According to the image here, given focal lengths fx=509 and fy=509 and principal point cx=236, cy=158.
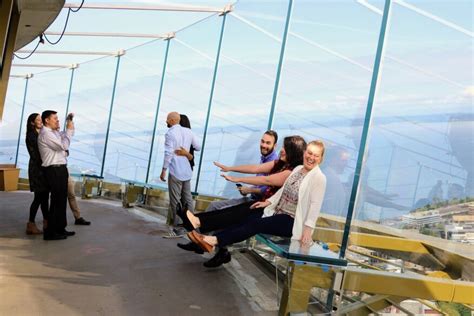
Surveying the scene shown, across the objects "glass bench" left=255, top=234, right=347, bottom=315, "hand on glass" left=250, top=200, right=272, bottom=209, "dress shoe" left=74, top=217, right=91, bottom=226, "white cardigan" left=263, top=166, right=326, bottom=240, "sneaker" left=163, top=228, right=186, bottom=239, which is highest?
"white cardigan" left=263, top=166, right=326, bottom=240

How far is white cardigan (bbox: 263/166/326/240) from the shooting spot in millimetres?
3564

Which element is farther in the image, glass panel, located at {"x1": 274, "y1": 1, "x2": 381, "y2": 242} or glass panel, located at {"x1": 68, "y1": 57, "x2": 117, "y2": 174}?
glass panel, located at {"x1": 68, "y1": 57, "x2": 117, "y2": 174}

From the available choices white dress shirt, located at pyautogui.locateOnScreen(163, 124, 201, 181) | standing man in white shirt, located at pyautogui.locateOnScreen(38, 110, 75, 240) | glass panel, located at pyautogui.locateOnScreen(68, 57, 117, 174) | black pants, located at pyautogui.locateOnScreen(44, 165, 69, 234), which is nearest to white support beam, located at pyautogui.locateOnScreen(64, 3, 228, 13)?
white dress shirt, located at pyautogui.locateOnScreen(163, 124, 201, 181)

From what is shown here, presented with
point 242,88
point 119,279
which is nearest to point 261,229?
point 119,279

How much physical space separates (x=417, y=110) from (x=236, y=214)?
1.89 m

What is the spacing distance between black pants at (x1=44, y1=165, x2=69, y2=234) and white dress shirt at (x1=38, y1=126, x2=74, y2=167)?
0.08 meters

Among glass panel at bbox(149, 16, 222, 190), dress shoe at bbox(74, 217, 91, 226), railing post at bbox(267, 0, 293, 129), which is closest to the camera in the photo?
railing post at bbox(267, 0, 293, 129)

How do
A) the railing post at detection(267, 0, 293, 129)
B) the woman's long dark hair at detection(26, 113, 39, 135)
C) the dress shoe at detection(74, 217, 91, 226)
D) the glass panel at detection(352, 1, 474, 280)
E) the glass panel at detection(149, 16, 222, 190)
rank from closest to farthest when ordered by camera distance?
the glass panel at detection(352, 1, 474, 280)
the railing post at detection(267, 0, 293, 129)
the woman's long dark hair at detection(26, 113, 39, 135)
the dress shoe at detection(74, 217, 91, 226)
the glass panel at detection(149, 16, 222, 190)

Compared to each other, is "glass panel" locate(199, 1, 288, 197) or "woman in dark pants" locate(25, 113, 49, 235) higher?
"glass panel" locate(199, 1, 288, 197)

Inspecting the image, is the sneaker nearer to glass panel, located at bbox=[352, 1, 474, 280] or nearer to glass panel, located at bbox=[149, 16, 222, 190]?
glass panel, located at bbox=[149, 16, 222, 190]

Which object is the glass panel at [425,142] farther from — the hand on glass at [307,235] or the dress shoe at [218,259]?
the dress shoe at [218,259]

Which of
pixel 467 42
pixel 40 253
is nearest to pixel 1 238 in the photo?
pixel 40 253

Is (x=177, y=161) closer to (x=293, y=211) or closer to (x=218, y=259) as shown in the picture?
(x=218, y=259)

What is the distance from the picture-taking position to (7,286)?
150 inches
